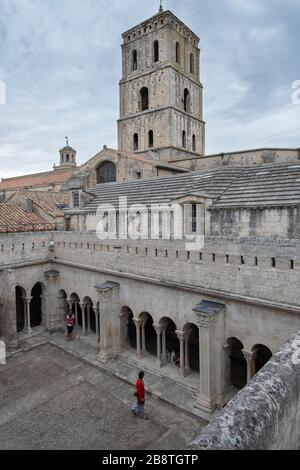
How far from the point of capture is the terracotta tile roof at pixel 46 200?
20656 millimetres

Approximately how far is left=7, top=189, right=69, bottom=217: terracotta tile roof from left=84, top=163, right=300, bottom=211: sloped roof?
7.81 ft

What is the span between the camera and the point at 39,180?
4128 cm

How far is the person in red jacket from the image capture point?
9.74 m

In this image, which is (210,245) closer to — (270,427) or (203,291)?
(203,291)

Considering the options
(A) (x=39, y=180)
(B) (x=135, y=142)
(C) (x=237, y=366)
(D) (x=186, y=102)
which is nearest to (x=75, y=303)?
(C) (x=237, y=366)

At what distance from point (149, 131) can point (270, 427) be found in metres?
35.4

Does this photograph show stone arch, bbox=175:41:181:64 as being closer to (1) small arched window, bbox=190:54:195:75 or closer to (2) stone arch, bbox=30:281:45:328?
(1) small arched window, bbox=190:54:195:75

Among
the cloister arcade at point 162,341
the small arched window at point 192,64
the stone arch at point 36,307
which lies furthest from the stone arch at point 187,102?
the cloister arcade at point 162,341

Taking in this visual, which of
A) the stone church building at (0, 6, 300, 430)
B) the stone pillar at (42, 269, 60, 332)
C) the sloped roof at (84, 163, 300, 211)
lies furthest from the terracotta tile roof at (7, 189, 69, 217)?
the stone pillar at (42, 269, 60, 332)

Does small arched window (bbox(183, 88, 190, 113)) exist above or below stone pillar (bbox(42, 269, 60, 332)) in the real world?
above

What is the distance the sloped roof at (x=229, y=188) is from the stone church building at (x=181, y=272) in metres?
0.08

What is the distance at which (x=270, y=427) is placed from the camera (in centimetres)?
298

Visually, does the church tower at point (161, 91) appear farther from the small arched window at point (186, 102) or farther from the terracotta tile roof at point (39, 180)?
the terracotta tile roof at point (39, 180)

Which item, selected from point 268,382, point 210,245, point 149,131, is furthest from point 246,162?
point 268,382
